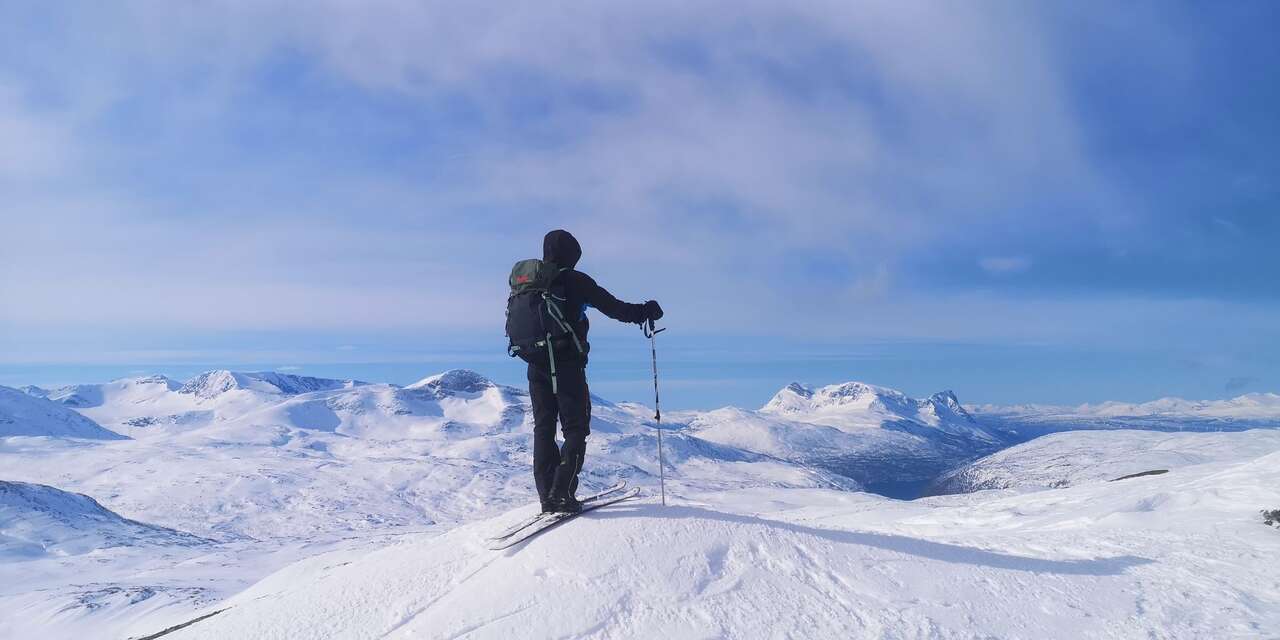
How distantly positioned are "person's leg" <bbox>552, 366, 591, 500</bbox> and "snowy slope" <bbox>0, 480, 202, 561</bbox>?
195801mm

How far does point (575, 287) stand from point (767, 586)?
4925 millimetres

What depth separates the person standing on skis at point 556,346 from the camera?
9648 millimetres

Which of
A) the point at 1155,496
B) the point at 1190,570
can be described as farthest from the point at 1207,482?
the point at 1190,570

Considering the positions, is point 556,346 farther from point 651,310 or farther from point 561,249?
point 651,310

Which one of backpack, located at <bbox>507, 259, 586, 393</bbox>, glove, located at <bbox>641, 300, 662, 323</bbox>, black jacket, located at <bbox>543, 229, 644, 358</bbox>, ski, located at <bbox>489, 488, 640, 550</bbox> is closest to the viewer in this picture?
ski, located at <bbox>489, 488, 640, 550</bbox>

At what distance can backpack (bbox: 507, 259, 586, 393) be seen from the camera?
9586mm

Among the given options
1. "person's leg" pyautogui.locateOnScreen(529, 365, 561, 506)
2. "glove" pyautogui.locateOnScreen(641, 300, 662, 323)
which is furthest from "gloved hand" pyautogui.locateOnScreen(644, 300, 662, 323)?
"person's leg" pyautogui.locateOnScreen(529, 365, 561, 506)

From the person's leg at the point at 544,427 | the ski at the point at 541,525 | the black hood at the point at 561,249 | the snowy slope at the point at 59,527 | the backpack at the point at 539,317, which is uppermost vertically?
the black hood at the point at 561,249

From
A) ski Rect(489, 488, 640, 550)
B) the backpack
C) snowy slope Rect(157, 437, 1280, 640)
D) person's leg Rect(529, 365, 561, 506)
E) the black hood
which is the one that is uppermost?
the black hood

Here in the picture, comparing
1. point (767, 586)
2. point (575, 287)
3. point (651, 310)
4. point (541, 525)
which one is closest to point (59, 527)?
point (541, 525)

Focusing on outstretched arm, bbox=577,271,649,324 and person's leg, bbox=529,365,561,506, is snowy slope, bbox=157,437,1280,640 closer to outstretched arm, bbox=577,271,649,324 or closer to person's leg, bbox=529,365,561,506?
person's leg, bbox=529,365,561,506

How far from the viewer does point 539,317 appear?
31.6 ft

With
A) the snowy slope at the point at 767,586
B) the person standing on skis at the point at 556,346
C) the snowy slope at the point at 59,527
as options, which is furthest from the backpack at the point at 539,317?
the snowy slope at the point at 59,527

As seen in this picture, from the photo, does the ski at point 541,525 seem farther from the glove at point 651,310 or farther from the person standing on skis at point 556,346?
the glove at point 651,310
